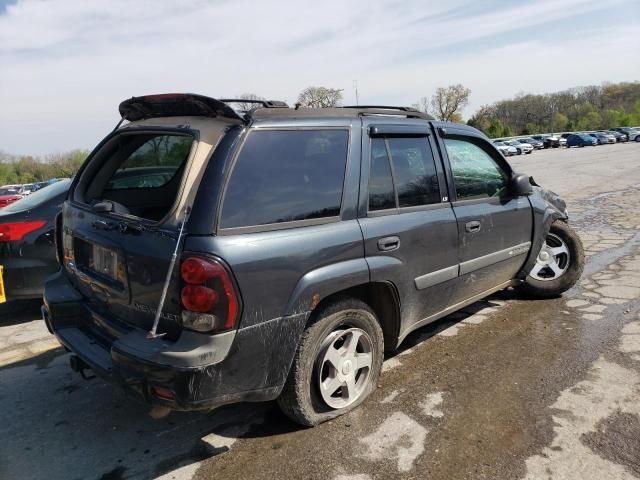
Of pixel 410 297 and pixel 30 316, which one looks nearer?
pixel 410 297

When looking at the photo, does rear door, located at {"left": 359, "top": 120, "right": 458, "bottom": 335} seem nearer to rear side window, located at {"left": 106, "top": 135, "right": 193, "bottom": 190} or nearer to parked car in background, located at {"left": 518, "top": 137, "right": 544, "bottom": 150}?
rear side window, located at {"left": 106, "top": 135, "right": 193, "bottom": 190}

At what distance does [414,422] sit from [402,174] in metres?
1.55

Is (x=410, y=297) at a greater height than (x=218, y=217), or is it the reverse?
(x=218, y=217)

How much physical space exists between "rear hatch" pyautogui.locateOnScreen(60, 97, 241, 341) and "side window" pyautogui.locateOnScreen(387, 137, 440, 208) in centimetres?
123

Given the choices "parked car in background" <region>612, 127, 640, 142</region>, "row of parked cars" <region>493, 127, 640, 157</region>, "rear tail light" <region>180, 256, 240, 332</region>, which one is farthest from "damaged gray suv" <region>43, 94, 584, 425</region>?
"parked car in background" <region>612, 127, 640, 142</region>

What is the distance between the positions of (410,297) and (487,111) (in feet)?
305

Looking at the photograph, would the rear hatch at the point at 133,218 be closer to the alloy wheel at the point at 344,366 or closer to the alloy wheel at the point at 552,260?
the alloy wheel at the point at 344,366

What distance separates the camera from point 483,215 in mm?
3924

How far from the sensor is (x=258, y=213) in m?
2.54

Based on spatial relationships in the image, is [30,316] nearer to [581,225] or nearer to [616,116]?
[581,225]

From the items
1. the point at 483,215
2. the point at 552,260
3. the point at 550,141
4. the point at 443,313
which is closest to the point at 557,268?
the point at 552,260

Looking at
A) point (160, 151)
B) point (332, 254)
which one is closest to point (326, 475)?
point (332, 254)

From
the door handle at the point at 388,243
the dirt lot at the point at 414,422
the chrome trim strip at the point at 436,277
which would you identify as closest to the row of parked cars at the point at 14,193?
the dirt lot at the point at 414,422

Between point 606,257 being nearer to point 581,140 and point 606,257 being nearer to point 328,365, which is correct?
point 328,365
